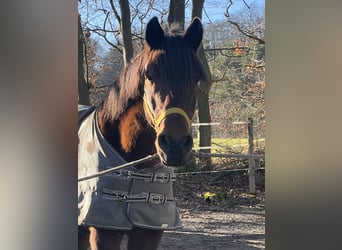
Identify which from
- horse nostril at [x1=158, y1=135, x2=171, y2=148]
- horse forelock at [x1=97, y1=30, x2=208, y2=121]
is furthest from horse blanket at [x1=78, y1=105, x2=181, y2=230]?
horse forelock at [x1=97, y1=30, x2=208, y2=121]

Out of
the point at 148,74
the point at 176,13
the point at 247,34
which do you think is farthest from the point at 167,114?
the point at 247,34

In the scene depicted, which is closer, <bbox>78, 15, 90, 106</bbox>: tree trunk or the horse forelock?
the horse forelock

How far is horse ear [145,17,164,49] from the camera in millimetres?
2082

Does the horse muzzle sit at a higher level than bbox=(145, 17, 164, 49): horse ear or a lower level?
lower

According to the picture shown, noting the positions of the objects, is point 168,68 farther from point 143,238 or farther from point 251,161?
point 143,238

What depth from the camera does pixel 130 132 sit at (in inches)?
85.8

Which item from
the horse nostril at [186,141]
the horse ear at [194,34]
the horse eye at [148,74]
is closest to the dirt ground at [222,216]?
the horse nostril at [186,141]

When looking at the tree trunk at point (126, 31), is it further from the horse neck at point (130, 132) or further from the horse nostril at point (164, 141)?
the horse nostril at point (164, 141)

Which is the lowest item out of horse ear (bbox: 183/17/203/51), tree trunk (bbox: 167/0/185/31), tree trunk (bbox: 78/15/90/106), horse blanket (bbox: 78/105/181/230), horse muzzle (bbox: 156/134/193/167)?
horse blanket (bbox: 78/105/181/230)

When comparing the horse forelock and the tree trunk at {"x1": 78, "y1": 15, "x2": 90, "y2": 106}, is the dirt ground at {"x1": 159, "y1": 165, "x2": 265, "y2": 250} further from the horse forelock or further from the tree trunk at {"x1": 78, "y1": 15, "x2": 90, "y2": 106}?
the tree trunk at {"x1": 78, "y1": 15, "x2": 90, "y2": 106}
